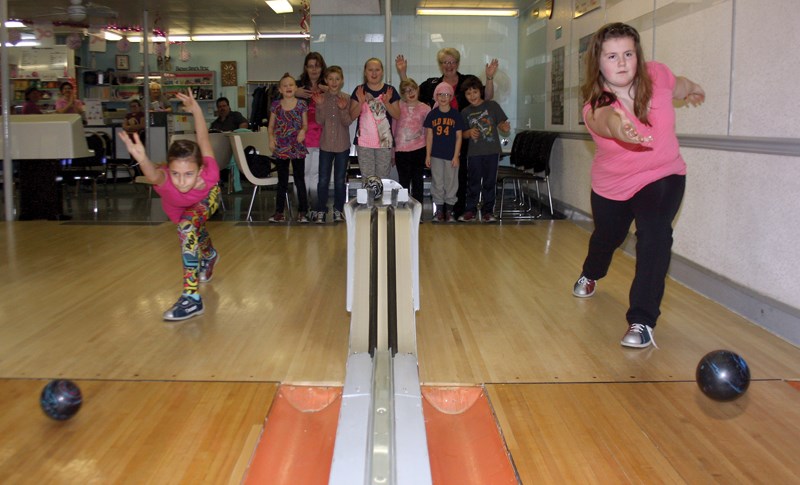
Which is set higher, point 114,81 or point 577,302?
point 114,81

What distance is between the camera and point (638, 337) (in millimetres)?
3320

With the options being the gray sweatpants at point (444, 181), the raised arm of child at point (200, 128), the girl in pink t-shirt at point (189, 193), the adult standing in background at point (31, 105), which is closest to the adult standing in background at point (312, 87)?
the gray sweatpants at point (444, 181)

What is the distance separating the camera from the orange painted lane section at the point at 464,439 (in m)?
2.32

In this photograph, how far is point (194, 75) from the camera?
42.7 feet

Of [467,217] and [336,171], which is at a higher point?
[336,171]

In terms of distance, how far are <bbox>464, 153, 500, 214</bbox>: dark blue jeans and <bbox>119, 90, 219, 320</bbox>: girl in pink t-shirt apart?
3.63 metres

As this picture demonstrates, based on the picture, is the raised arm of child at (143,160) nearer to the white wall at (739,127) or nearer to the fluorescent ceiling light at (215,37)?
the white wall at (739,127)

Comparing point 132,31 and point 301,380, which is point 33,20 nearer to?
point 132,31

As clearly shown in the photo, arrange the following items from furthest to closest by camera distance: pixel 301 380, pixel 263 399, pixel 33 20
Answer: pixel 33 20, pixel 301 380, pixel 263 399

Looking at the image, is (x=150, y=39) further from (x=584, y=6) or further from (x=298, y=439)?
(x=298, y=439)

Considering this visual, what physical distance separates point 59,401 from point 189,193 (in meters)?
1.69

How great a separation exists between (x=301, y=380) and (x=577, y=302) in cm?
184

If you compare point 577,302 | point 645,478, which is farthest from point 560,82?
point 645,478

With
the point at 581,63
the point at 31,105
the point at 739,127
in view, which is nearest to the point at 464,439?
the point at 739,127
